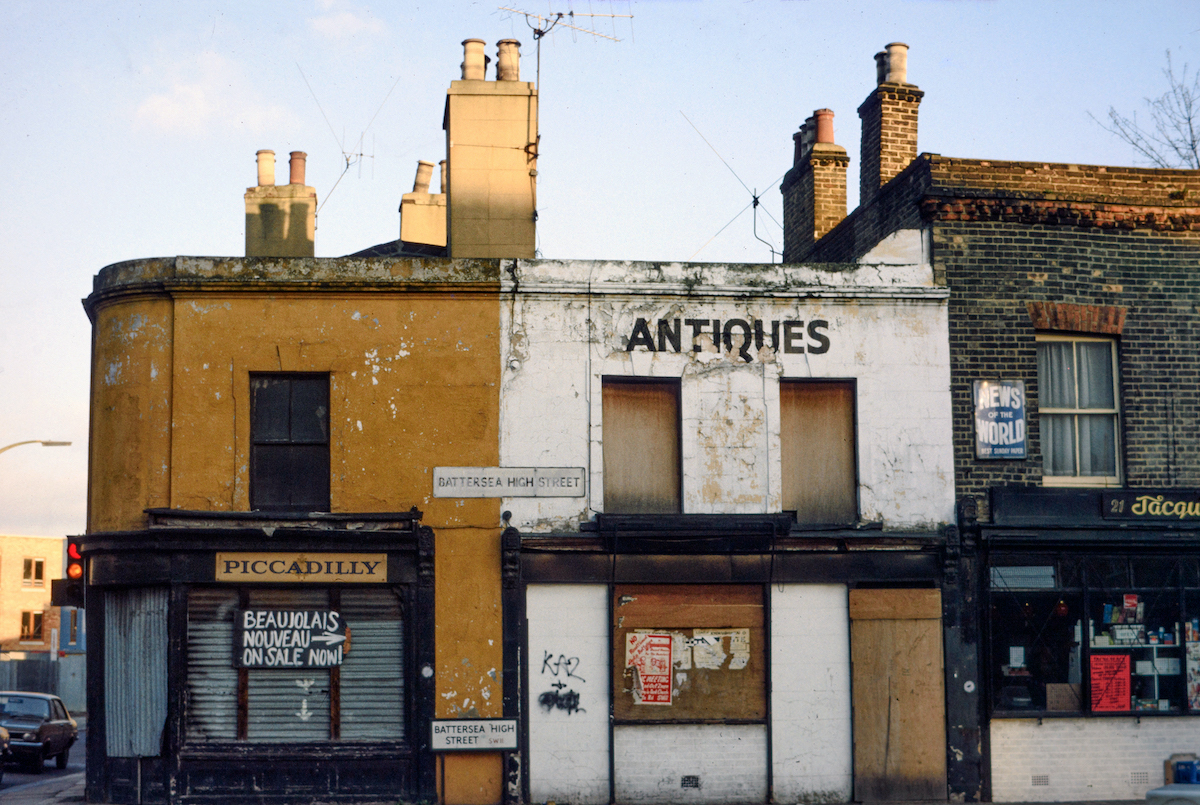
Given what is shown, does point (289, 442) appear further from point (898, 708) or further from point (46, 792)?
point (898, 708)

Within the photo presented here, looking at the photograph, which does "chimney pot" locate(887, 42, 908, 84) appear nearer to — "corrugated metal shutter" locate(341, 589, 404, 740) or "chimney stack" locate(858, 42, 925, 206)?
"chimney stack" locate(858, 42, 925, 206)

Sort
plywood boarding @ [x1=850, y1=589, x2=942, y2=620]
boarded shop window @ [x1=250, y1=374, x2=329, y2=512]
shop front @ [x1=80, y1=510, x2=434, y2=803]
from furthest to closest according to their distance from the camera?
plywood boarding @ [x1=850, y1=589, x2=942, y2=620]
boarded shop window @ [x1=250, y1=374, x2=329, y2=512]
shop front @ [x1=80, y1=510, x2=434, y2=803]

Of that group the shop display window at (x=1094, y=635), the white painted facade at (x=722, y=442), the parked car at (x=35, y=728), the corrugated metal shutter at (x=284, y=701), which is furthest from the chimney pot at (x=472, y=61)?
the parked car at (x=35, y=728)

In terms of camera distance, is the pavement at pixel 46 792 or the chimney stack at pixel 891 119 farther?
the chimney stack at pixel 891 119

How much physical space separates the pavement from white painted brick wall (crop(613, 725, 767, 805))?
6.60m

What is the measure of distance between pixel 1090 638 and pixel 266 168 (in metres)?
13.5

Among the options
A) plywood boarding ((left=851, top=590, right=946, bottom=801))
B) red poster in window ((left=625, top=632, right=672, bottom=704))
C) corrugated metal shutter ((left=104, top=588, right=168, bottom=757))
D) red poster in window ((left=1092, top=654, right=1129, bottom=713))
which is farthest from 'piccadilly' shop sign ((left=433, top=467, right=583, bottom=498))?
red poster in window ((left=1092, top=654, right=1129, bottom=713))

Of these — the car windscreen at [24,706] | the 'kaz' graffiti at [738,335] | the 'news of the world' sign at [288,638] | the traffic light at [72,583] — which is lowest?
the car windscreen at [24,706]

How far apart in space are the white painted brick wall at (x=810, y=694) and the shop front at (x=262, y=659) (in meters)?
4.24

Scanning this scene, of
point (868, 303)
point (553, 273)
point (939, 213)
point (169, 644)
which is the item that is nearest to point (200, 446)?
point (169, 644)

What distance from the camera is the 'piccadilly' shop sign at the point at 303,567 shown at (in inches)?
547

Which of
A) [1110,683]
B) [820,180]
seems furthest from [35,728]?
[1110,683]

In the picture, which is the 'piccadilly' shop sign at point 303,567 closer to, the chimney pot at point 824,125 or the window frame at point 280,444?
the window frame at point 280,444

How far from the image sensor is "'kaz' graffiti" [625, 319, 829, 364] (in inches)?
585
